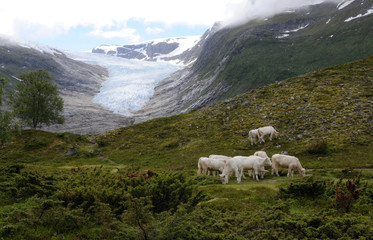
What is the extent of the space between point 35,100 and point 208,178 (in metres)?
46.3

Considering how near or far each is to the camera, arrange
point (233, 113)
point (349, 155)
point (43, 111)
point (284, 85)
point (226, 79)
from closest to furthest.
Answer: point (349, 155)
point (233, 113)
point (284, 85)
point (43, 111)
point (226, 79)

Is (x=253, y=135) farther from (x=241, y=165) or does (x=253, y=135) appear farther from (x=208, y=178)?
(x=208, y=178)

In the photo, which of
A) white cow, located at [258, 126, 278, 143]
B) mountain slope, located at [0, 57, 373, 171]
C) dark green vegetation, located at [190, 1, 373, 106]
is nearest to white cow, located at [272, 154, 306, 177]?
mountain slope, located at [0, 57, 373, 171]

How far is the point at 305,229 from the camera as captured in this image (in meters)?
8.03

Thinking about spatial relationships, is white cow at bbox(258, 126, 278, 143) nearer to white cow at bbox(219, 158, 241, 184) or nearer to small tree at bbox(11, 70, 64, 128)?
white cow at bbox(219, 158, 241, 184)

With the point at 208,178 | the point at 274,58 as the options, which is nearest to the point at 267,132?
the point at 208,178

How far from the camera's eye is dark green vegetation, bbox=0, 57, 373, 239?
861 centimetres

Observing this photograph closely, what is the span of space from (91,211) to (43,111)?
49.0 m

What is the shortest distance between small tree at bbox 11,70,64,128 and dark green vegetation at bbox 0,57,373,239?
10.2 metres

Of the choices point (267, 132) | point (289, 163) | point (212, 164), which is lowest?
point (212, 164)

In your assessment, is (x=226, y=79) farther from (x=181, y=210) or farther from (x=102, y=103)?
(x=181, y=210)

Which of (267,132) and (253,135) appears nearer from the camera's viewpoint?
(267,132)

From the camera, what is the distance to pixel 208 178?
752 inches

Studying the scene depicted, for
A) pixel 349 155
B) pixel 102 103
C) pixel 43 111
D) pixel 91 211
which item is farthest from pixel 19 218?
pixel 102 103
